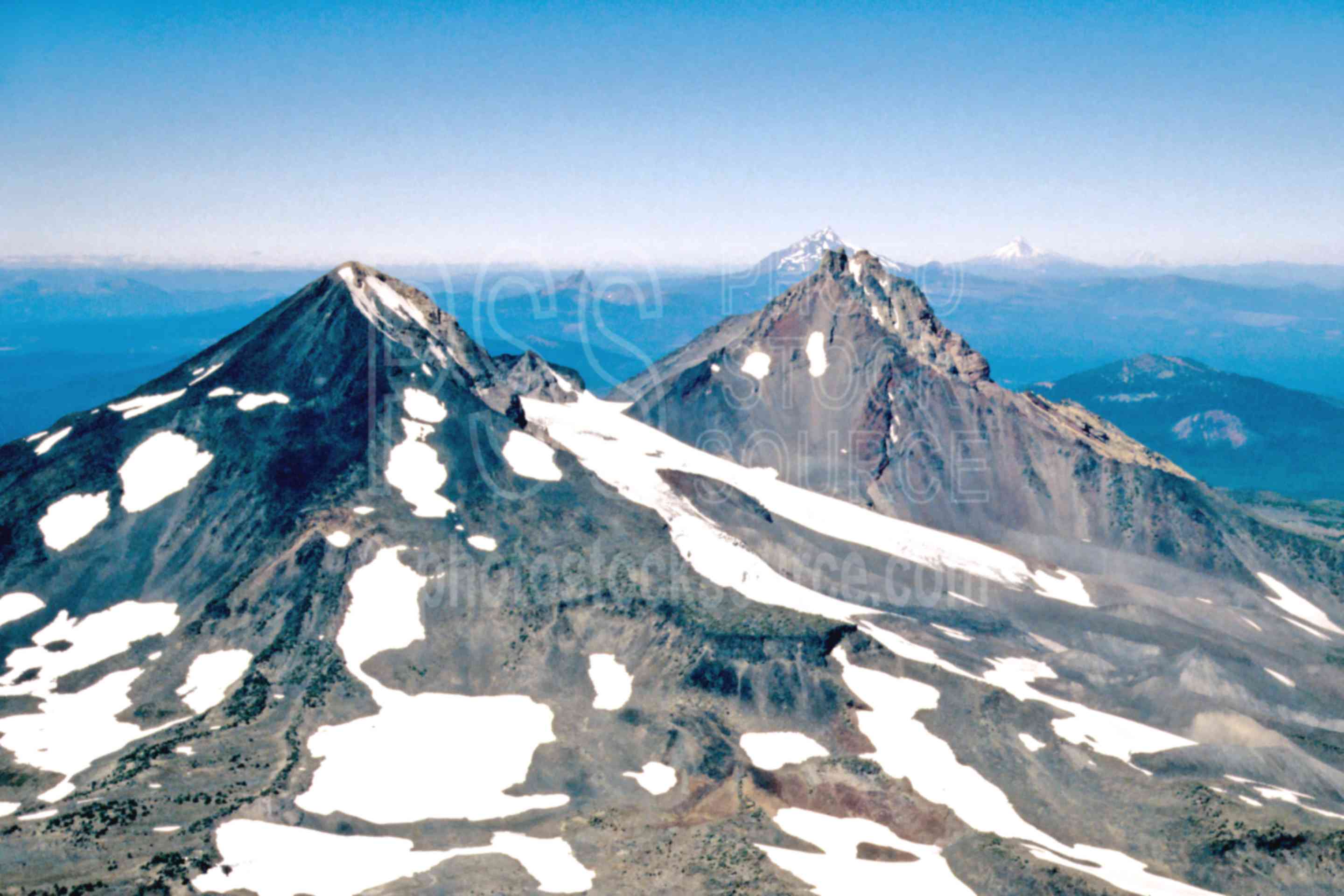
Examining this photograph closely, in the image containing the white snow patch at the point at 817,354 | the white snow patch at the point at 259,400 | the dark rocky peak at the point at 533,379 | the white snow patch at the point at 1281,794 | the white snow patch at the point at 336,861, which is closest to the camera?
the white snow patch at the point at 336,861

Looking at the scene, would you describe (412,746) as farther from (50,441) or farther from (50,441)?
(50,441)

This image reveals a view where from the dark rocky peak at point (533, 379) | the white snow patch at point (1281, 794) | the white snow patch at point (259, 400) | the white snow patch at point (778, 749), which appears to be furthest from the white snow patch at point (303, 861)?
the dark rocky peak at point (533, 379)

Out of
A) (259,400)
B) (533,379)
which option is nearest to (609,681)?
(259,400)

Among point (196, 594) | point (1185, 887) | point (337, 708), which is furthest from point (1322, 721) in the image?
point (196, 594)

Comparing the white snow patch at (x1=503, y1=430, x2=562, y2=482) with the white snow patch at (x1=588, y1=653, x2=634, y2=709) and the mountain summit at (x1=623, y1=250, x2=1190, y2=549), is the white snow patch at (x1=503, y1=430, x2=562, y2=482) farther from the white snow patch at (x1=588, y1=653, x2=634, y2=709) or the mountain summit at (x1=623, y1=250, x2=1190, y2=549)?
the mountain summit at (x1=623, y1=250, x2=1190, y2=549)

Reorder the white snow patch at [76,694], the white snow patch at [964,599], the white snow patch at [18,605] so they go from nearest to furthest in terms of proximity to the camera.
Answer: the white snow patch at [76,694] → the white snow patch at [18,605] → the white snow patch at [964,599]

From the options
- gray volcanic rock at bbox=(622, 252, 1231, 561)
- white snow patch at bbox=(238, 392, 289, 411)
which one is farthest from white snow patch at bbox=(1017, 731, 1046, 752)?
white snow patch at bbox=(238, 392, 289, 411)

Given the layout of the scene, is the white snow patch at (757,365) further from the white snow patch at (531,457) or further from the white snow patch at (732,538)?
the white snow patch at (531,457)
